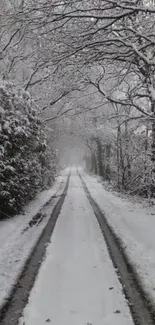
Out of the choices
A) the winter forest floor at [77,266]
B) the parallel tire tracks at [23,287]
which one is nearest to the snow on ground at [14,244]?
the winter forest floor at [77,266]

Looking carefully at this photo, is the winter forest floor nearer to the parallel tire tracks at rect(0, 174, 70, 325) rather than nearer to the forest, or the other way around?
the parallel tire tracks at rect(0, 174, 70, 325)

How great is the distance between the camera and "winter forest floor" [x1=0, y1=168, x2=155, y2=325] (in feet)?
16.6

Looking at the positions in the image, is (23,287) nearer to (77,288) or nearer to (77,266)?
(77,288)

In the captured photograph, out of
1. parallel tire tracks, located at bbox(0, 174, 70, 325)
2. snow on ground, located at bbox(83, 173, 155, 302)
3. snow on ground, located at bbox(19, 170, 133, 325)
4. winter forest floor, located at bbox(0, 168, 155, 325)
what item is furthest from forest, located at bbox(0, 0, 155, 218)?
snow on ground, located at bbox(19, 170, 133, 325)

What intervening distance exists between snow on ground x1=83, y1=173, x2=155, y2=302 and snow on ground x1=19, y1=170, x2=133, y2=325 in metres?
0.57

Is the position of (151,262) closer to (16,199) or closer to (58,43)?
(58,43)

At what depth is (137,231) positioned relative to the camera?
34.7 feet

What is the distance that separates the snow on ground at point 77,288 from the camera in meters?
4.91

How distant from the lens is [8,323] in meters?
4.71

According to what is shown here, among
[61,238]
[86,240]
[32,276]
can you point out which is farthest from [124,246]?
[32,276]

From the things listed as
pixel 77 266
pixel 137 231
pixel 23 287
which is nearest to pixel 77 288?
pixel 23 287

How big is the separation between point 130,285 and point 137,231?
14.8 feet

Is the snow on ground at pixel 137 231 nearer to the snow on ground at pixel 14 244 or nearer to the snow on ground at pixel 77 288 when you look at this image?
the snow on ground at pixel 77 288

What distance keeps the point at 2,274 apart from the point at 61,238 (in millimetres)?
3178
